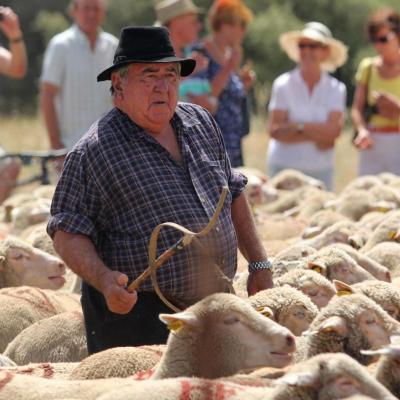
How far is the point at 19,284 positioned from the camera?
771 cm

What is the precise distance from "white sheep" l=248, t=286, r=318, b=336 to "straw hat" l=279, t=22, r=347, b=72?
6.37 metres

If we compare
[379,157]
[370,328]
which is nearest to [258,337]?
[370,328]

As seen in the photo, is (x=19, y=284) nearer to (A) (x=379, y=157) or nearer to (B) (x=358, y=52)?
(A) (x=379, y=157)

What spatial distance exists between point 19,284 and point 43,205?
8.65 feet

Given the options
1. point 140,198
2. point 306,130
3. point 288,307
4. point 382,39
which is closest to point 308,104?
point 306,130

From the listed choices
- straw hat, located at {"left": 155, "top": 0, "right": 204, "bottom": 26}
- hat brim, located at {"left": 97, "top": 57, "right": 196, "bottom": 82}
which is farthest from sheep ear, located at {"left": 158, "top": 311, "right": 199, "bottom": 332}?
straw hat, located at {"left": 155, "top": 0, "right": 204, "bottom": 26}

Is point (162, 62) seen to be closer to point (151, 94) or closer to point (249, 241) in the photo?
point (151, 94)

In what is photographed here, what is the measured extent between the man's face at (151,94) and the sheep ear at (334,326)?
47.2 inches

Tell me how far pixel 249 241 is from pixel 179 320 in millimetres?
1210

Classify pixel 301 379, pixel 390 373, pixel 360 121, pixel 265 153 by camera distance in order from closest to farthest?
pixel 301 379
pixel 390 373
pixel 360 121
pixel 265 153

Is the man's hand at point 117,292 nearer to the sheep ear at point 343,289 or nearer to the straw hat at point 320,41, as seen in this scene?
the sheep ear at point 343,289

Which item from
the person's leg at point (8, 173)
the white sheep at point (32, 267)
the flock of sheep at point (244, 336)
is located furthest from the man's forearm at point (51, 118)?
the white sheep at point (32, 267)

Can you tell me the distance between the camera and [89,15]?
1080cm

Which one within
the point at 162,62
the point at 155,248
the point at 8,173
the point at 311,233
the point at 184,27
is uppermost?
the point at 162,62
